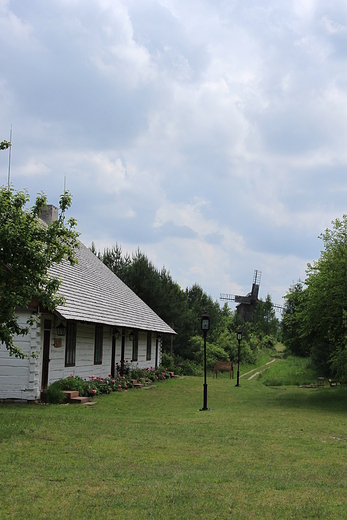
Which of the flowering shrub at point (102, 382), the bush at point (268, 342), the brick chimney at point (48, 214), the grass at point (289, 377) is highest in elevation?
the brick chimney at point (48, 214)

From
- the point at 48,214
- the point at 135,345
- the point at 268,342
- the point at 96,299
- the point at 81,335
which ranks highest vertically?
the point at 48,214

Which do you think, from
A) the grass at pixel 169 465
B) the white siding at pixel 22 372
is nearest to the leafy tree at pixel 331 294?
the grass at pixel 169 465

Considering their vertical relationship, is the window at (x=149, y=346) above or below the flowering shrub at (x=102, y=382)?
above

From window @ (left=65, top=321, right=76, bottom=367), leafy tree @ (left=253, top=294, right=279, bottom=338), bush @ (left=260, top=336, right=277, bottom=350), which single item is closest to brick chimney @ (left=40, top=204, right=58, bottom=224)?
window @ (left=65, top=321, right=76, bottom=367)

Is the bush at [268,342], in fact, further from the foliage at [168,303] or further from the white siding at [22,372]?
the white siding at [22,372]

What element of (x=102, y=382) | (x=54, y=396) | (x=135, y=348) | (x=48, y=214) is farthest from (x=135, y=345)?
(x=54, y=396)

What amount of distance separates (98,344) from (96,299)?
6.71ft

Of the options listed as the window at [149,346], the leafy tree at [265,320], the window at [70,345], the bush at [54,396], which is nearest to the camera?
the bush at [54,396]

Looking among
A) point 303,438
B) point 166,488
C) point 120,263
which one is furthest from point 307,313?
point 120,263

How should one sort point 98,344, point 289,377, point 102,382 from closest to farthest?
1. point 102,382
2. point 98,344
3. point 289,377

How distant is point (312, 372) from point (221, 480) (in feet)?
106

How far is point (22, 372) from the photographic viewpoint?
15.7 metres

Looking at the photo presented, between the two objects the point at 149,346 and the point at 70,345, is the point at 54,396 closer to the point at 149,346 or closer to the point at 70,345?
the point at 70,345

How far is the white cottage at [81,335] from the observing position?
1575cm
